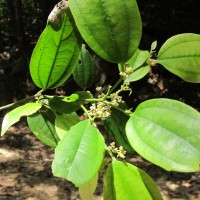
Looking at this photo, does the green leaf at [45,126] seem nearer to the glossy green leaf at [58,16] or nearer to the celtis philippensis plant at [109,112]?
the celtis philippensis plant at [109,112]

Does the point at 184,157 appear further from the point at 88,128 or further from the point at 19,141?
the point at 19,141

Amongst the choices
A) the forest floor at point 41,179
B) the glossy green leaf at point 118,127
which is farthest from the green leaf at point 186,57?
the forest floor at point 41,179

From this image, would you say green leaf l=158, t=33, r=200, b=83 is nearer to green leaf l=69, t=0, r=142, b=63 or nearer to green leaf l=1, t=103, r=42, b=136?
green leaf l=69, t=0, r=142, b=63

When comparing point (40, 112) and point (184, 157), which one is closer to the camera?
point (184, 157)

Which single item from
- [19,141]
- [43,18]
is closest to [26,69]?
[43,18]

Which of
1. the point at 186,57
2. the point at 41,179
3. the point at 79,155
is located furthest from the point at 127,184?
the point at 41,179

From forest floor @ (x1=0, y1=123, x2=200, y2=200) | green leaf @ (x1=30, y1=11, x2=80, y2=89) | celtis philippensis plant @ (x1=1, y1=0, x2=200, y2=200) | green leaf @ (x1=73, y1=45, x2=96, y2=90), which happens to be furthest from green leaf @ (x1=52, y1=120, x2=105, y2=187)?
forest floor @ (x1=0, y1=123, x2=200, y2=200)
